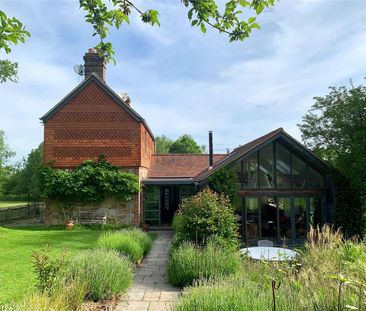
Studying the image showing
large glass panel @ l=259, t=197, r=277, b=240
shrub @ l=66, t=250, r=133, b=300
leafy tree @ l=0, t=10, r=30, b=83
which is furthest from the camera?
large glass panel @ l=259, t=197, r=277, b=240

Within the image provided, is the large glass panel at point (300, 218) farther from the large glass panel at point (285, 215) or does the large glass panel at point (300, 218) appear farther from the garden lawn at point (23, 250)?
the garden lawn at point (23, 250)

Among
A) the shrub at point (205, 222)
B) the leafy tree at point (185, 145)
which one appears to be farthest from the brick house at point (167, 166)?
the leafy tree at point (185, 145)

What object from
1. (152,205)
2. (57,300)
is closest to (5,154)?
(152,205)

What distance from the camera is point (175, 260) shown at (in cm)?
813

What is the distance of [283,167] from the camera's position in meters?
15.4

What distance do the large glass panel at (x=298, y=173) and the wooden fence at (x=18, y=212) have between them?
18618 millimetres

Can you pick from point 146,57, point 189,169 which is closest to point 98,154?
point 189,169

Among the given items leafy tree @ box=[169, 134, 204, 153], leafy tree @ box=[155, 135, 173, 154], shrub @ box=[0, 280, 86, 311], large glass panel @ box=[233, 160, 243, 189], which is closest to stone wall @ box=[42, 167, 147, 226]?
large glass panel @ box=[233, 160, 243, 189]

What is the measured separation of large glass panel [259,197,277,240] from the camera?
15.3 meters

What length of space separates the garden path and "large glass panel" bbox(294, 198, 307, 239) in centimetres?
691

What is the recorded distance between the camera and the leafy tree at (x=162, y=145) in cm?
6500

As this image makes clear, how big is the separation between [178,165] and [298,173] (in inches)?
388

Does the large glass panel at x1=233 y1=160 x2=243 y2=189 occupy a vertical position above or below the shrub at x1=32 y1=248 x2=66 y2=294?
above

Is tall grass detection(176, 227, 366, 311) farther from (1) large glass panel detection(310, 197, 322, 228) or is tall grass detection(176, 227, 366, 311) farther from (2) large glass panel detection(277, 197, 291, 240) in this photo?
(1) large glass panel detection(310, 197, 322, 228)
